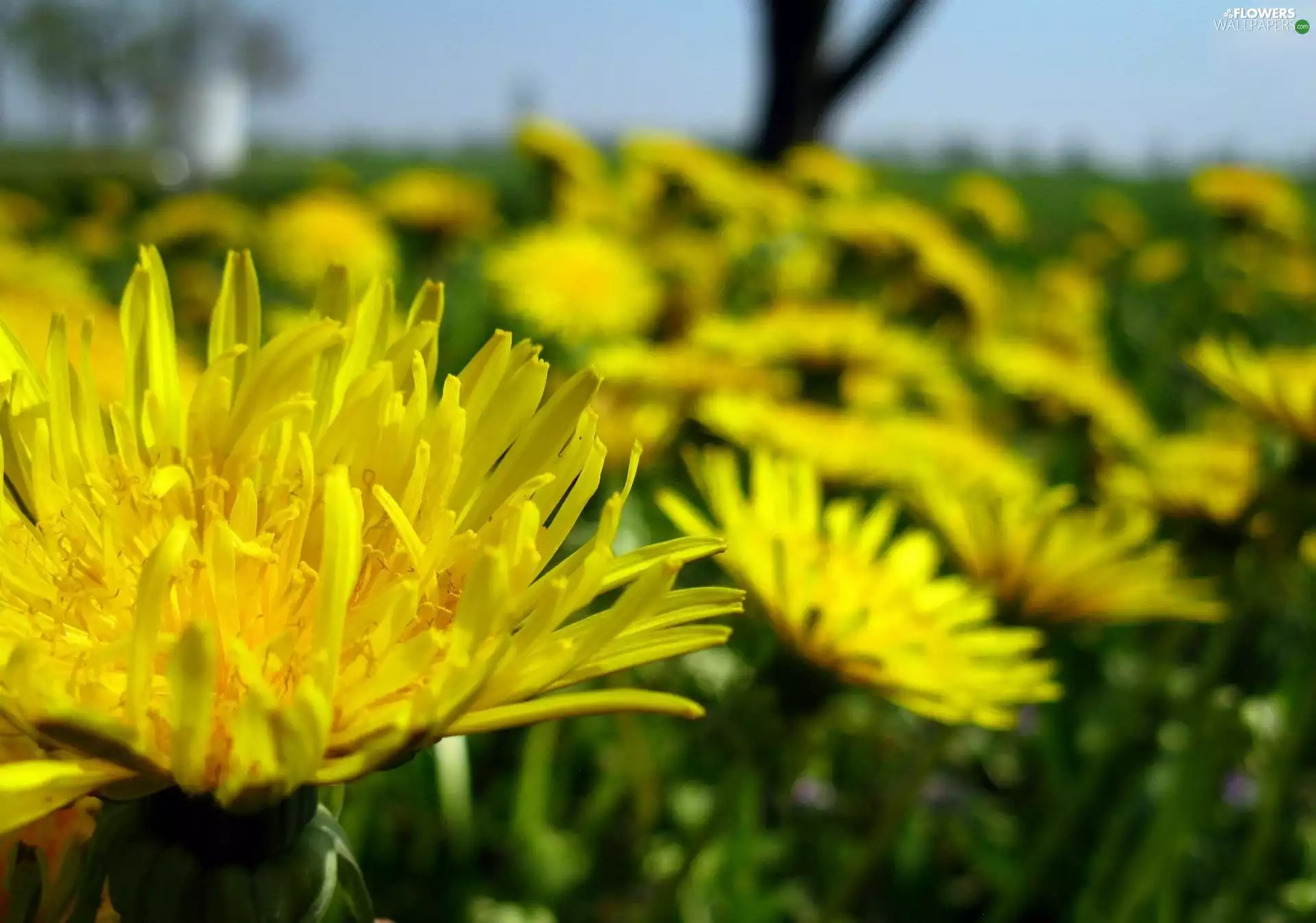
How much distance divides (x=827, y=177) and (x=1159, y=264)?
2.33 meters

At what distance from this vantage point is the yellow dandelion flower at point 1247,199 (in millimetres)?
2807

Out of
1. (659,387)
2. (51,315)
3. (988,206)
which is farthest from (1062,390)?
(988,206)

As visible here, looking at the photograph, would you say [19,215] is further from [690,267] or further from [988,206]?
[988,206]

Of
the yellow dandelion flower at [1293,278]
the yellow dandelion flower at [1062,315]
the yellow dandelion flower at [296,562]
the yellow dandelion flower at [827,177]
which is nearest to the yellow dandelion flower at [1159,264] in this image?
the yellow dandelion flower at [1293,278]

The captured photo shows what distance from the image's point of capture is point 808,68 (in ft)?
22.3

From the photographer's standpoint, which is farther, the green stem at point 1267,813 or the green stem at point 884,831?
the green stem at point 1267,813

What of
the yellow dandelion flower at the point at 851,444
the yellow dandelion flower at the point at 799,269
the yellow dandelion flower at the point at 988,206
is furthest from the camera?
the yellow dandelion flower at the point at 988,206

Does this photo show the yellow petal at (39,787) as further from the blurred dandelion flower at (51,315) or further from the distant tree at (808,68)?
the distant tree at (808,68)

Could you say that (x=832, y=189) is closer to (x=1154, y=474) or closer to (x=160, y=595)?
(x=1154, y=474)

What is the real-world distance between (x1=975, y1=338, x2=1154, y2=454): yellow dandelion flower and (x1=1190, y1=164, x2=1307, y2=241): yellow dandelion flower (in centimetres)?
118

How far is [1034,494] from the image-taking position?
125 cm

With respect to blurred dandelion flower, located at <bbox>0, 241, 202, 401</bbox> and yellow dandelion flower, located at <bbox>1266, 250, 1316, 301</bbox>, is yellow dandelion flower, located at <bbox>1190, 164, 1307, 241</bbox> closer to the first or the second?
yellow dandelion flower, located at <bbox>1266, 250, 1316, 301</bbox>

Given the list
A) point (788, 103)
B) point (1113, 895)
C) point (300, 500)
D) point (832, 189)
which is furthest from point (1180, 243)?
point (300, 500)

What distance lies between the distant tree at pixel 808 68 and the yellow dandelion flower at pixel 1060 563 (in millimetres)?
5696
